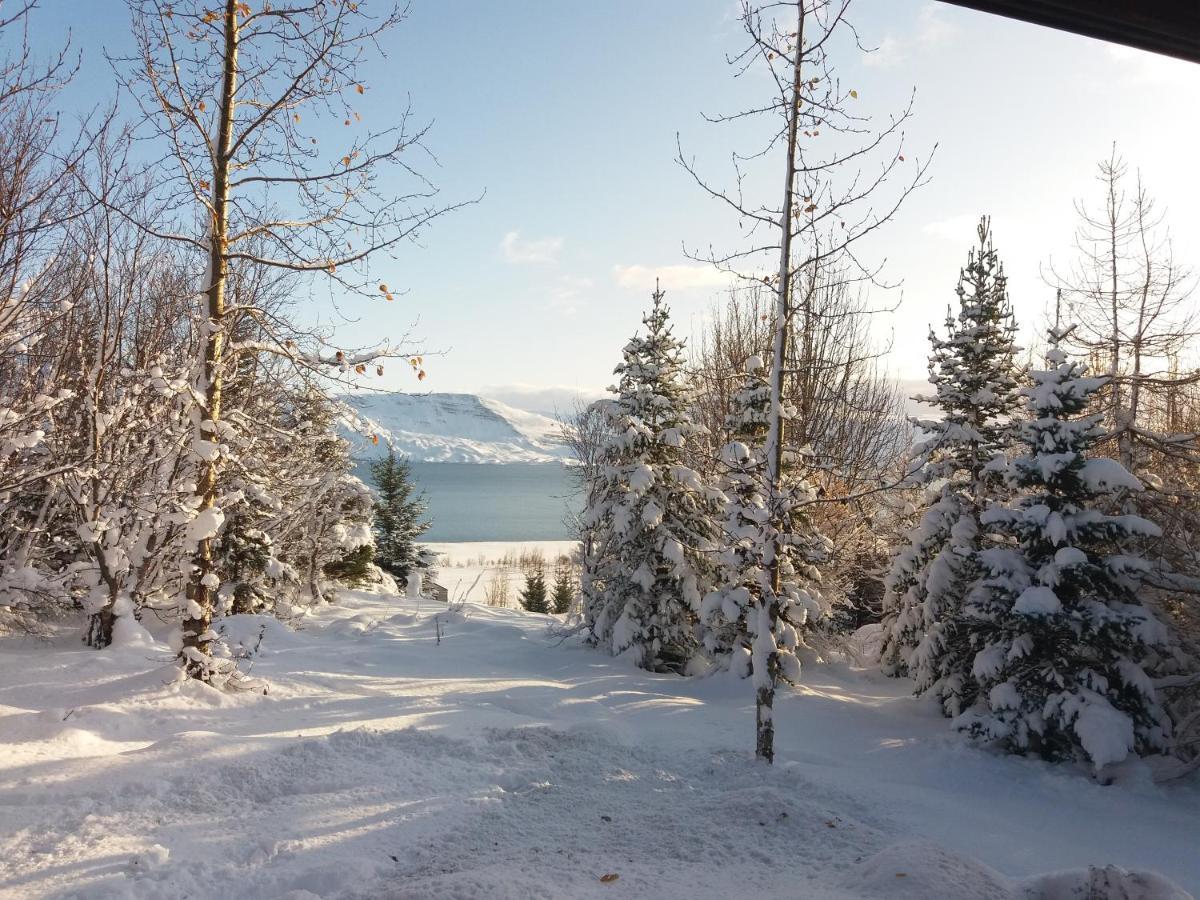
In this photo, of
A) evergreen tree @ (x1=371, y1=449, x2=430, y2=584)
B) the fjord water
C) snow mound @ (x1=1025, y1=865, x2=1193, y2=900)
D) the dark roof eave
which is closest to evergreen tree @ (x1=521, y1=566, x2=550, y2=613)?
evergreen tree @ (x1=371, y1=449, x2=430, y2=584)

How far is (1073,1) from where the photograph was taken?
1130 mm

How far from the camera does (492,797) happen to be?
5.27 meters

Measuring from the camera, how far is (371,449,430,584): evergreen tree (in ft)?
86.9

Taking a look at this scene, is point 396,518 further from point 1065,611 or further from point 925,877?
point 925,877

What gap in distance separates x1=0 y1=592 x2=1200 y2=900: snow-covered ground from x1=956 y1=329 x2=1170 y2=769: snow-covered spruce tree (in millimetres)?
559

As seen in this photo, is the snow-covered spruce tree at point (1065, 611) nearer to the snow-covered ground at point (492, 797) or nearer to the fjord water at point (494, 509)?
the snow-covered ground at point (492, 797)

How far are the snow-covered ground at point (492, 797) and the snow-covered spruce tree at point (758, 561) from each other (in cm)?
117

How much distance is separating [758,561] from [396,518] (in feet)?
73.9

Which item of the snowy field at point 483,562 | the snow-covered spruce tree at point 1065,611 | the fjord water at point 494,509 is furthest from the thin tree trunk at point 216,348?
the fjord water at point 494,509

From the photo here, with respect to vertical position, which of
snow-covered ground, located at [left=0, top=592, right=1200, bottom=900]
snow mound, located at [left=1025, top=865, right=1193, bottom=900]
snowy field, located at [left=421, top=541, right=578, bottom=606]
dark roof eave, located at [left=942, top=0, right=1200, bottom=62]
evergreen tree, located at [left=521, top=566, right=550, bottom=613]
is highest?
dark roof eave, located at [left=942, top=0, right=1200, bottom=62]

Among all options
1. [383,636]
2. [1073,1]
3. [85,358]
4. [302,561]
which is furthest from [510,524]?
[1073,1]

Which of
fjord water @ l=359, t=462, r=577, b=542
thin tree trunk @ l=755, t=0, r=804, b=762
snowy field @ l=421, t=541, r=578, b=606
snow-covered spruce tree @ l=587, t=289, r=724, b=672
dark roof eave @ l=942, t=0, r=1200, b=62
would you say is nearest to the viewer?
dark roof eave @ l=942, t=0, r=1200, b=62

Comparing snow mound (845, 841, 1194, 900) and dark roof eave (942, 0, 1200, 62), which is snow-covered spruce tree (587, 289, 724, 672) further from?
dark roof eave (942, 0, 1200, 62)

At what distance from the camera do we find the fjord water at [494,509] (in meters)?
73.5
